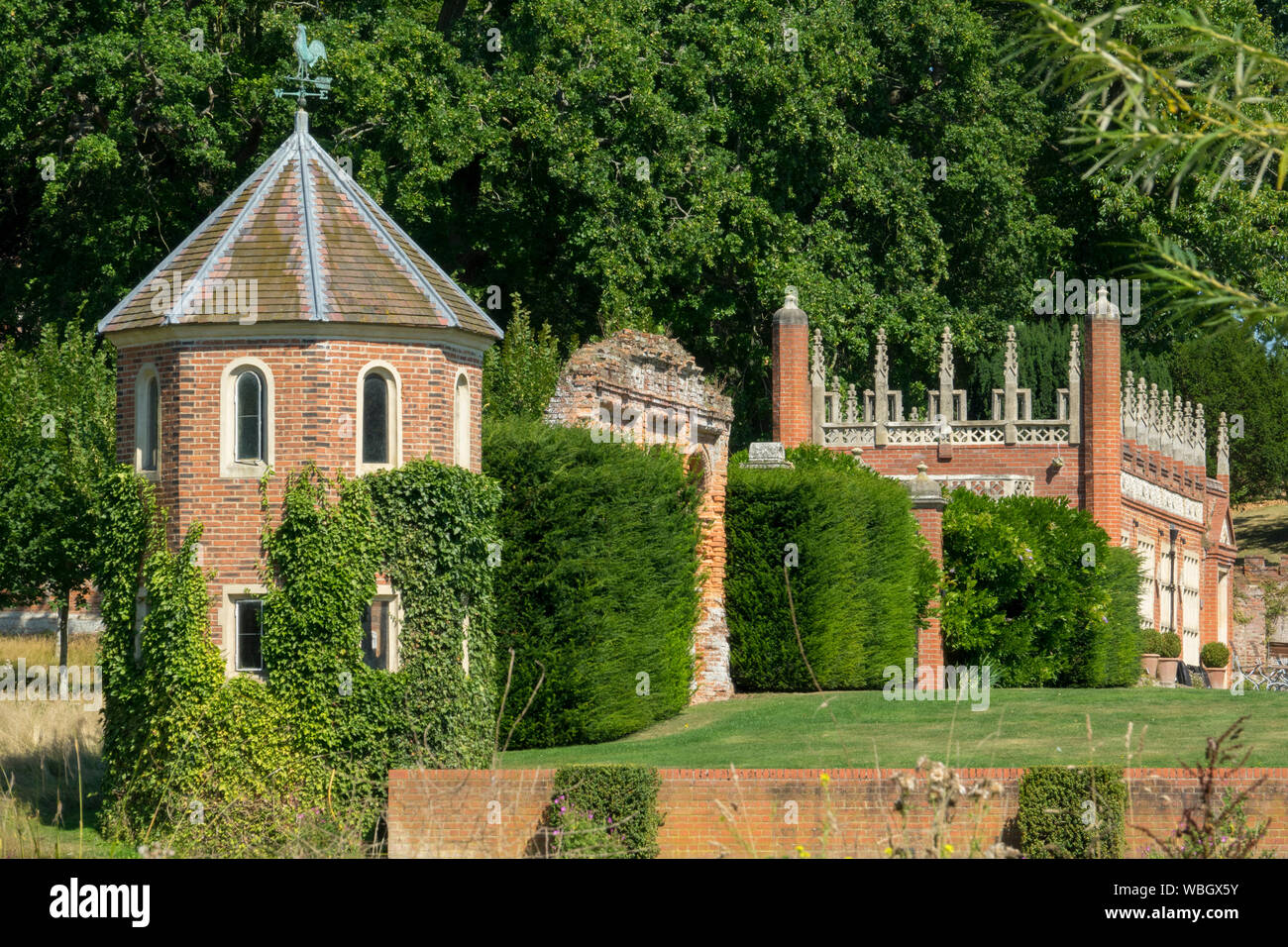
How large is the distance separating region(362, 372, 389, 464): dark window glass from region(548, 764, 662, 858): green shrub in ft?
14.4

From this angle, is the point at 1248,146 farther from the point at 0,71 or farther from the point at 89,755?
the point at 0,71

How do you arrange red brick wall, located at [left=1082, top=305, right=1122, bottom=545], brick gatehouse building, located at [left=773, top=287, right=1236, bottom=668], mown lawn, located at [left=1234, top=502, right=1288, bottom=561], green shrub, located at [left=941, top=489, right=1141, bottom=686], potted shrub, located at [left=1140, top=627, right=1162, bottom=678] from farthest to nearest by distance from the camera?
mown lawn, located at [left=1234, top=502, right=1288, bottom=561] → brick gatehouse building, located at [left=773, top=287, right=1236, bottom=668] → red brick wall, located at [left=1082, top=305, right=1122, bottom=545] → potted shrub, located at [left=1140, top=627, right=1162, bottom=678] → green shrub, located at [left=941, top=489, right=1141, bottom=686]

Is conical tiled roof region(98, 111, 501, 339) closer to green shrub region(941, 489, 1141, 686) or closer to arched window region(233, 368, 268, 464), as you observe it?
arched window region(233, 368, 268, 464)

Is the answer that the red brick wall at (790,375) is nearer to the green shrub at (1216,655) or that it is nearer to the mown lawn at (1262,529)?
the green shrub at (1216,655)

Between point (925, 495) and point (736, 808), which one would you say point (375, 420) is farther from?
point (925, 495)

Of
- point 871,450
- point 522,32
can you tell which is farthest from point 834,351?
point 522,32

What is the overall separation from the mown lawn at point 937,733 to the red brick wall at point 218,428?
3725mm

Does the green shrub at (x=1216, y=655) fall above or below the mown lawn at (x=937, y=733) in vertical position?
below

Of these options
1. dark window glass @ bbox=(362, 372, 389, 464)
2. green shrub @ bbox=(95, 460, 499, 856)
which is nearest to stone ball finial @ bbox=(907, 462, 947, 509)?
green shrub @ bbox=(95, 460, 499, 856)

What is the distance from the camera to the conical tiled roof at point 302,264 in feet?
61.6

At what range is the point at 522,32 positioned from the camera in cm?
3903

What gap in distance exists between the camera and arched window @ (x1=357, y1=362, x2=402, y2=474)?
62.0ft

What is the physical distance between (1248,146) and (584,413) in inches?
715

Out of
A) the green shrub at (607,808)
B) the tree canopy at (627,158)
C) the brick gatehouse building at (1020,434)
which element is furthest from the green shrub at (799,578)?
the green shrub at (607,808)
